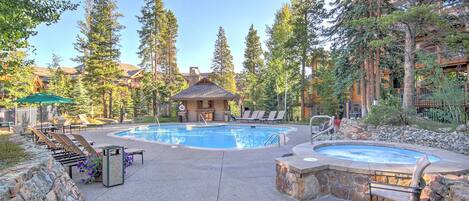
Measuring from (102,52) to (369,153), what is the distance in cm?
2244

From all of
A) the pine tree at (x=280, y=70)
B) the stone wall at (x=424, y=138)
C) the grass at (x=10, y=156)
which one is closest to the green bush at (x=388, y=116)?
the stone wall at (x=424, y=138)

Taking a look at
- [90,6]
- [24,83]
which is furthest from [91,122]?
[90,6]

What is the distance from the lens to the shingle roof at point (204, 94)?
22.3 metres

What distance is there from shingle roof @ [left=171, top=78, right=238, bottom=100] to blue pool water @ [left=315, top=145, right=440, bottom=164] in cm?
1508

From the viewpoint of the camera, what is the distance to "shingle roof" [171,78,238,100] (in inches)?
878

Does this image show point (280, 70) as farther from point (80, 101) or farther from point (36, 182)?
point (36, 182)

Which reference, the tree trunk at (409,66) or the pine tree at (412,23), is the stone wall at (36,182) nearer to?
the pine tree at (412,23)

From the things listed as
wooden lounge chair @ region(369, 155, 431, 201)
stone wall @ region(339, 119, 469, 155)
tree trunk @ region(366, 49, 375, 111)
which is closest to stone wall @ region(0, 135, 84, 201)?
wooden lounge chair @ region(369, 155, 431, 201)

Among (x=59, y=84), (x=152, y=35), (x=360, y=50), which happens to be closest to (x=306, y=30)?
(x=360, y=50)

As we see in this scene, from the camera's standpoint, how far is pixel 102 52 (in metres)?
22.7

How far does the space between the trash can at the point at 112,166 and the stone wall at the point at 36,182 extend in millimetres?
665

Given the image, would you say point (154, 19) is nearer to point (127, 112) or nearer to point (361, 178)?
point (127, 112)

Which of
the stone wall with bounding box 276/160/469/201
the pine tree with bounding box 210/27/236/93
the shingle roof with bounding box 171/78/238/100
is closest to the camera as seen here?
the stone wall with bounding box 276/160/469/201

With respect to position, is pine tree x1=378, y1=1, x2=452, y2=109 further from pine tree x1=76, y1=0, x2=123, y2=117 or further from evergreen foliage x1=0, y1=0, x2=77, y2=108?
pine tree x1=76, y1=0, x2=123, y2=117
